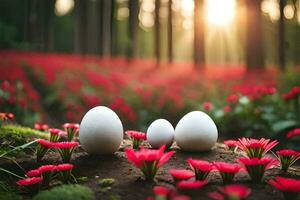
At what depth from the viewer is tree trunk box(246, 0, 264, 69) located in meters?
14.9

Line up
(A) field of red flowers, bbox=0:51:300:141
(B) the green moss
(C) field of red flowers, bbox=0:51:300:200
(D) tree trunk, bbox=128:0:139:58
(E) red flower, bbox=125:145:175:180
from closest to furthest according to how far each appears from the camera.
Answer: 1. (E) red flower, bbox=125:145:175:180
2. (C) field of red flowers, bbox=0:51:300:200
3. (B) the green moss
4. (A) field of red flowers, bbox=0:51:300:141
5. (D) tree trunk, bbox=128:0:139:58

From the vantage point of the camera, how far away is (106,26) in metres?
23.5

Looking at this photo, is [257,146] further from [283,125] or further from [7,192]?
[283,125]

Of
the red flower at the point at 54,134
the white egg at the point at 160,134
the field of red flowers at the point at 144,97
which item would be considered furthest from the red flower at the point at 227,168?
the field of red flowers at the point at 144,97

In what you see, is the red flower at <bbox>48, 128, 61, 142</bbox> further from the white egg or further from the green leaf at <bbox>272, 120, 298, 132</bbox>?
the green leaf at <bbox>272, 120, 298, 132</bbox>

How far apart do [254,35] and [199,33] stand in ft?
12.5

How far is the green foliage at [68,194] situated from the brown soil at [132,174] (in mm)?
105

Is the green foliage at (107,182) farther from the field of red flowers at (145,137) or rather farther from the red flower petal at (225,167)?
the red flower petal at (225,167)

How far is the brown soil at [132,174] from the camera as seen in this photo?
8.93 feet

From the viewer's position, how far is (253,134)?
7.52 m

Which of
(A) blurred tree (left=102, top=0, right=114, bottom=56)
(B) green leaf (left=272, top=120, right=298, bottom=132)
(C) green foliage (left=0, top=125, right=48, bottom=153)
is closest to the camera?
(C) green foliage (left=0, top=125, right=48, bottom=153)

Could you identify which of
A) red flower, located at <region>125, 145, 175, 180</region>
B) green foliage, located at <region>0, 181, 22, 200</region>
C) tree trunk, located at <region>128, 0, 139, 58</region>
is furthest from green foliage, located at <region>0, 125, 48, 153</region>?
tree trunk, located at <region>128, 0, 139, 58</region>

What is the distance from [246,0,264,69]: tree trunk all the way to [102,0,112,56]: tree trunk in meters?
8.73

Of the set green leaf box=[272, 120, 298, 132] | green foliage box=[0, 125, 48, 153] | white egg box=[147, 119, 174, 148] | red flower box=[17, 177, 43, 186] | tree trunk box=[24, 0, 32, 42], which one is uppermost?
tree trunk box=[24, 0, 32, 42]
